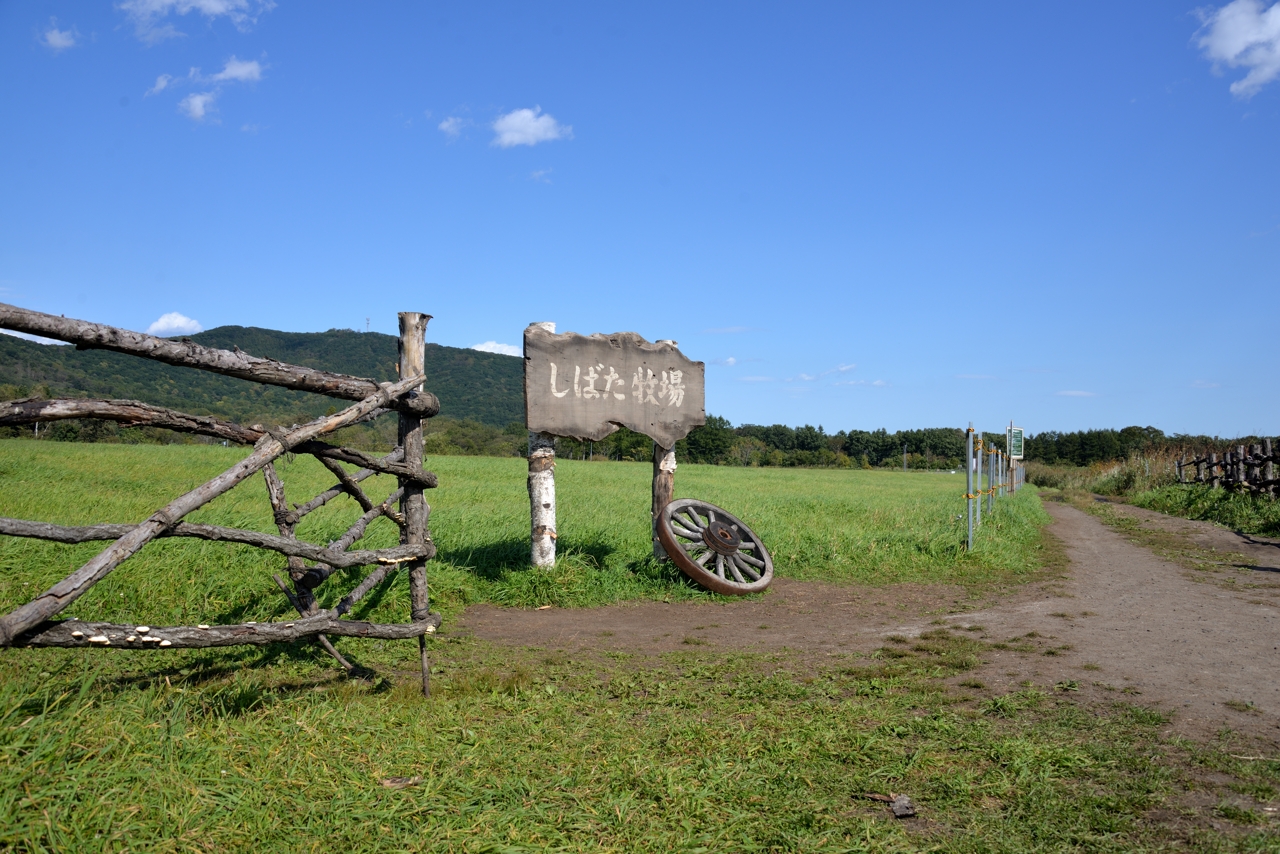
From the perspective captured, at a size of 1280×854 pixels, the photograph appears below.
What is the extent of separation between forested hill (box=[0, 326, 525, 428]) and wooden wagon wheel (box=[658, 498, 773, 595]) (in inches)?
1256

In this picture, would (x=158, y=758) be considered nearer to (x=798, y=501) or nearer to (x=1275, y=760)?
(x=1275, y=760)

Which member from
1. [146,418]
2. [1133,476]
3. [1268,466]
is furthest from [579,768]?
[1133,476]

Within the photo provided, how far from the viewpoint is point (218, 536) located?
12.9ft

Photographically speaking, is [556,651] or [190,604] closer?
[556,651]

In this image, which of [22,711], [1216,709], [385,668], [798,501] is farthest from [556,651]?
[798,501]

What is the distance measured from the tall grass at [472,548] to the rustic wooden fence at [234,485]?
0.41 meters

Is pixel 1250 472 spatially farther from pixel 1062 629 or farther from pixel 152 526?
pixel 152 526

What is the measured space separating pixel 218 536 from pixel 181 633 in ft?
1.95

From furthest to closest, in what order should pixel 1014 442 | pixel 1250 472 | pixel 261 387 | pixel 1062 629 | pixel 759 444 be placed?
1. pixel 759 444
2. pixel 261 387
3. pixel 1014 442
4. pixel 1250 472
5. pixel 1062 629

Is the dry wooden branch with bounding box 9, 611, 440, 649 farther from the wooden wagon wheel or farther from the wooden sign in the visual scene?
the wooden wagon wheel

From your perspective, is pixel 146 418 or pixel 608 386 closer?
pixel 146 418

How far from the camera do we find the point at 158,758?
289 cm

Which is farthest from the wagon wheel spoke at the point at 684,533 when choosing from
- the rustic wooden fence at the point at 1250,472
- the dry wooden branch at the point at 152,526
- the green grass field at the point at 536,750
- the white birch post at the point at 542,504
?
the rustic wooden fence at the point at 1250,472

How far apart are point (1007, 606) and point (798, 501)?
10.7 meters
